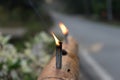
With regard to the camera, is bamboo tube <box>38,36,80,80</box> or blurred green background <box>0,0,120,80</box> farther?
blurred green background <box>0,0,120,80</box>

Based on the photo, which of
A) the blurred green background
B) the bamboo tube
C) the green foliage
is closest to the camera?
the bamboo tube

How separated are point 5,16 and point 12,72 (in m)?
15.9

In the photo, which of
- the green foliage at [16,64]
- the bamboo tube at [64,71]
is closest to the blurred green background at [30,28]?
the green foliage at [16,64]

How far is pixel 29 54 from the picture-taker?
660cm

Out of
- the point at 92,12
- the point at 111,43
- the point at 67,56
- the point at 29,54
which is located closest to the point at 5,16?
the point at 111,43

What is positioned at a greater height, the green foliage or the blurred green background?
the blurred green background

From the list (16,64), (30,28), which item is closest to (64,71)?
(16,64)

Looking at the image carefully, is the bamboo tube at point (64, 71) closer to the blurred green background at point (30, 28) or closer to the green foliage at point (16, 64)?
the blurred green background at point (30, 28)

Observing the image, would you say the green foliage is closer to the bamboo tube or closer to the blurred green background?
the blurred green background

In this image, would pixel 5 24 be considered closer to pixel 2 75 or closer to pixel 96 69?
pixel 96 69

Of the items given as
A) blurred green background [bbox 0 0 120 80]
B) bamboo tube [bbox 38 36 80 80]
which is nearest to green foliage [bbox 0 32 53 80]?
blurred green background [bbox 0 0 120 80]

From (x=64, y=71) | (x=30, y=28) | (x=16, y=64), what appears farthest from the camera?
(x=30, y=28)

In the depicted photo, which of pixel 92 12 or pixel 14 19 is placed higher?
pixel 92 12

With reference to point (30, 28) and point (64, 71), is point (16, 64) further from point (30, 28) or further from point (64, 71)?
point (30, 28)
